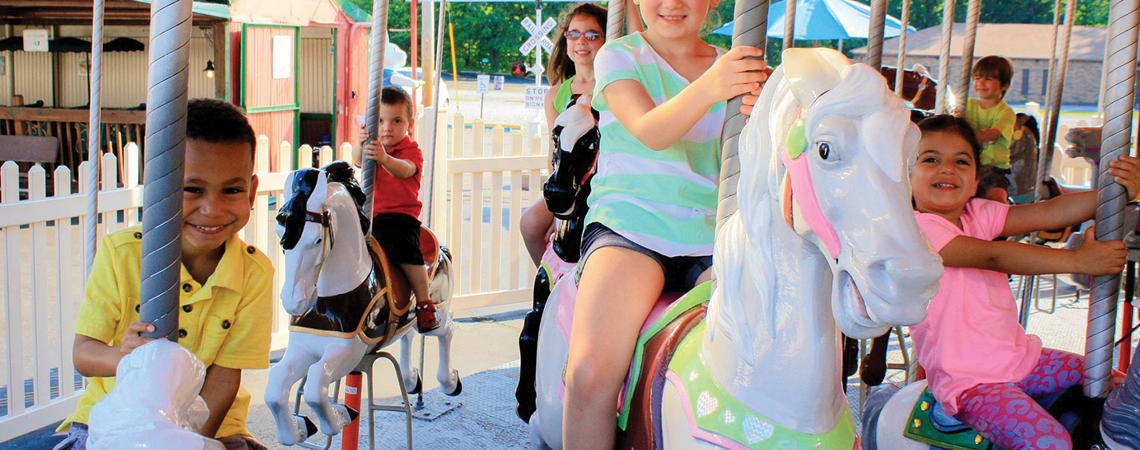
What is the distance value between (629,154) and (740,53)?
49 cm

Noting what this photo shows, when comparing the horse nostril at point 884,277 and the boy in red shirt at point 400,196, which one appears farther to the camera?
the boy in red shirt at point 400,196

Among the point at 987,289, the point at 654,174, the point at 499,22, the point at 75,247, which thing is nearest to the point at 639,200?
the point at 654,174

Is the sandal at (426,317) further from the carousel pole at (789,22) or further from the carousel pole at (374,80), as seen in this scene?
the carousel pole at (789,22)

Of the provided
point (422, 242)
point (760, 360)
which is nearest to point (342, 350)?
point (422, 242)

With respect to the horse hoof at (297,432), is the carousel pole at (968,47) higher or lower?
A: higher

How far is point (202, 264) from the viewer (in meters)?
1.84

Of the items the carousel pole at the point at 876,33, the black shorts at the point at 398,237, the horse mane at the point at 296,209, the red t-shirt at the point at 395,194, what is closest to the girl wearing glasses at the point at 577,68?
the black shorts at the point at 398,237

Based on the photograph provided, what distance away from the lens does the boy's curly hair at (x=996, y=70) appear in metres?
5.72

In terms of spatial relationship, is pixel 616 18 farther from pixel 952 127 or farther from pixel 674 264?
pixel 952 127

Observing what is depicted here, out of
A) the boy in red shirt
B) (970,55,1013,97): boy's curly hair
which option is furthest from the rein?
(970,55,1013,97): boy's curly hair

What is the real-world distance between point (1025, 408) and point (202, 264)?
5.90 ft

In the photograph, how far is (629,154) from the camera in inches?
74.1

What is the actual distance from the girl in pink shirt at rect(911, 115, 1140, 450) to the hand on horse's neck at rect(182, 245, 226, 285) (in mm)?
1559

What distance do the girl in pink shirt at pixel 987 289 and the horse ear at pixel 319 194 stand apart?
1680 millimetres
